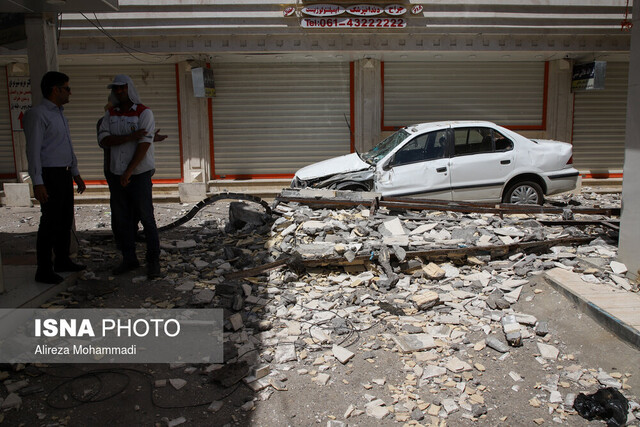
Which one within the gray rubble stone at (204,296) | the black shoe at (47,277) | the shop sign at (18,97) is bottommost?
the gray rubble stone at (204,296)

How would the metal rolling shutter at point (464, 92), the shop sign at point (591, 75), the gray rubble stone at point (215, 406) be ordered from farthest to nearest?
the metal rolling shutter at point (464, 92), the shop sign at point (591, 75), the gray rubble stone at point (215, 406)

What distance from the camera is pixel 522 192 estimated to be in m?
9.06

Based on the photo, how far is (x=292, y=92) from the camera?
12820 millimetres

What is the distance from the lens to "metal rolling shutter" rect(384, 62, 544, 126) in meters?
12.9

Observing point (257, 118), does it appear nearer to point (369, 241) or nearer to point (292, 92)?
point (292, 92)

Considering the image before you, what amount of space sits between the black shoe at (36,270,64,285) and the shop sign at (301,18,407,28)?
8.17 metres

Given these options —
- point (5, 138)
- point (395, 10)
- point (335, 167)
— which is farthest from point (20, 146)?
point (395, 10)

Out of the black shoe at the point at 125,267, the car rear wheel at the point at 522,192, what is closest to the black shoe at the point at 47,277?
the black shoe at the point at 125,267

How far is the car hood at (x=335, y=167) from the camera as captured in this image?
Answer: 8.90m

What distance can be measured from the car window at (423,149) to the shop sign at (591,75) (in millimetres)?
5553

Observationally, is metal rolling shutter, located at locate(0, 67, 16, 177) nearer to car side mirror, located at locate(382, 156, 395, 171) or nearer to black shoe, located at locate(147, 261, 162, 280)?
black shoe, located at locate(147, 261, 162, 280)

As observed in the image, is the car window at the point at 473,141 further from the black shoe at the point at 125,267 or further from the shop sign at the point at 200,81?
the shop sign at the point at 200,81

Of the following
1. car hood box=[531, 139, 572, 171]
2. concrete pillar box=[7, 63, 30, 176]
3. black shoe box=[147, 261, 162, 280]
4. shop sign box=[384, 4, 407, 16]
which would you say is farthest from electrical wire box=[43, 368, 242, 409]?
concrete pillar box=[7, 63, 30, 176]

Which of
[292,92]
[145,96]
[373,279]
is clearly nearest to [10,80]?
[145,96]
